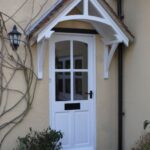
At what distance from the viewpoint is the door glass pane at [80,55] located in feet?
17.6

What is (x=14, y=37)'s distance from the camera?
4.68 m

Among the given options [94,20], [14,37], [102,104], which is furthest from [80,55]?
[14,37]

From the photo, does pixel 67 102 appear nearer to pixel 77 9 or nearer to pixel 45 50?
pixel 45 50

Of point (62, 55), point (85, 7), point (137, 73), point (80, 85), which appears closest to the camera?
point (85, 7)

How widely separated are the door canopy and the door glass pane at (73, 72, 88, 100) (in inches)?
15.7

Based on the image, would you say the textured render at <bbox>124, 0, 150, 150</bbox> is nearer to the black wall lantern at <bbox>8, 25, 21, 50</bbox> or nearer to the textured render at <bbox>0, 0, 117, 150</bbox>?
the textured render at <bbox>0, 0, 117, 150</bbox>

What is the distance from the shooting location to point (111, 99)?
5.58 meters

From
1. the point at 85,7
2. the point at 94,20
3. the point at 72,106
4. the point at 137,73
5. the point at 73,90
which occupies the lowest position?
the point at 72,106

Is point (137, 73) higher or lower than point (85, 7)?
lower

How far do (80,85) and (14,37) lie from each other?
59.0 inches

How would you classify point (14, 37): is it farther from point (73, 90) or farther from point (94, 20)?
point (73, 90)

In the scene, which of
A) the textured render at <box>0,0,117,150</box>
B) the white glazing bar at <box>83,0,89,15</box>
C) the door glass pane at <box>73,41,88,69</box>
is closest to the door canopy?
the white glazing bar at <box>83,0,89,15</box>

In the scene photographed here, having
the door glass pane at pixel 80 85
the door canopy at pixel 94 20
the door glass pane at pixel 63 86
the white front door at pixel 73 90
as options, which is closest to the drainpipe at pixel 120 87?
the door canopy at pixel 94 20

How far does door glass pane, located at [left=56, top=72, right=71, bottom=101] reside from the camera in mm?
5238
